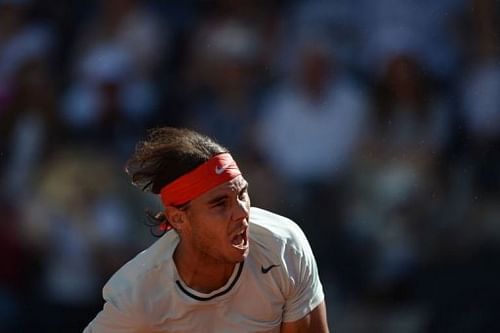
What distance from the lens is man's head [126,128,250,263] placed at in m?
3.61

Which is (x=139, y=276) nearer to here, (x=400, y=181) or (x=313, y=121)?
(x=400, y=181)

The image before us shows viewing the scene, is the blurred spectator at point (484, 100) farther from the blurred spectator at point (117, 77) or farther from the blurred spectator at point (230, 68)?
the blurred spectator at point (117, 77)

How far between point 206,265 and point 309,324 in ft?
1.29

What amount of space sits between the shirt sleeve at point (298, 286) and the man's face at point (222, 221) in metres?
0.18

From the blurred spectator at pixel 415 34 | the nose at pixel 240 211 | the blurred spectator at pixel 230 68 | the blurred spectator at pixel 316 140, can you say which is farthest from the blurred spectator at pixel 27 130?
the nose at pixel 240 211

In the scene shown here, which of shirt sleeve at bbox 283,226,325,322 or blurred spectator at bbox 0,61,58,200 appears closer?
shirt sleeve at bbox 283,226,325,322

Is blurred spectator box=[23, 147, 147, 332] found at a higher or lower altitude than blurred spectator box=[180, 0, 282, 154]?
lower

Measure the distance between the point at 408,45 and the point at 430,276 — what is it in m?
1.30

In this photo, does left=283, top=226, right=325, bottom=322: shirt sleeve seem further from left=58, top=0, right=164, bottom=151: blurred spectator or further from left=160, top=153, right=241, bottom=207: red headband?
left=58, top=0, right=164, bottom=151: blurred spectator

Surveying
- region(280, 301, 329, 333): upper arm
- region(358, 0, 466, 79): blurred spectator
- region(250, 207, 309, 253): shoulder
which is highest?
region(358, 0, 466, 79): blurred spectator

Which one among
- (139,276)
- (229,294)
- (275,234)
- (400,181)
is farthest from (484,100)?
(139,276)

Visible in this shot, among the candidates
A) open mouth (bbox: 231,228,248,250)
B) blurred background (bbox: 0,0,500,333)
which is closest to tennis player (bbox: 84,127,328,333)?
open mouth (bbox: 231,228,248,250)

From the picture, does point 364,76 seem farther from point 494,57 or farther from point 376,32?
point 494,57

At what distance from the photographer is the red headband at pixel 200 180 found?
11.9 ft
